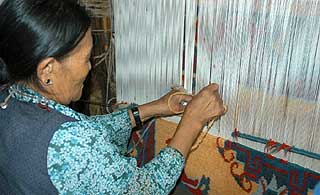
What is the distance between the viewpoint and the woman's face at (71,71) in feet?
2.77

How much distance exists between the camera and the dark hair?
77 cm

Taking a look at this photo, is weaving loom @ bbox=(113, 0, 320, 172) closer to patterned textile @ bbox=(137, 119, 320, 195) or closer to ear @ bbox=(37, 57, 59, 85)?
patterned textile @ bbox=(137, 119, 320, 195)

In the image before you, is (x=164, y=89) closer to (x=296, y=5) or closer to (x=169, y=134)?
(x=169, y=134)

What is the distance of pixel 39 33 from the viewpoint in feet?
2.53

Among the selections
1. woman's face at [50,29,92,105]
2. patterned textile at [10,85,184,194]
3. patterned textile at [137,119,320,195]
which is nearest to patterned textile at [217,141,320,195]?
patterned textile at [137,119,320,195]

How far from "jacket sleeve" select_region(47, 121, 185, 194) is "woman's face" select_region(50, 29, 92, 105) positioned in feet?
0.38

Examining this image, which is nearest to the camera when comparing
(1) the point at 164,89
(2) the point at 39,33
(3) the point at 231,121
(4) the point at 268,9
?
(2) the point at 39,33

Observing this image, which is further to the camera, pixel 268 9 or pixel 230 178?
pixel 230 178

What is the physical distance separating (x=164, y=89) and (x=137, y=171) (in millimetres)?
396

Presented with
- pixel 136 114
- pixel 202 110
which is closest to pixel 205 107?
pixel 202 110

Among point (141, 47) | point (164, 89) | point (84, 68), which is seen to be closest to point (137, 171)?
point (84, 68)

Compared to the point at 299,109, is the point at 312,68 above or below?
above

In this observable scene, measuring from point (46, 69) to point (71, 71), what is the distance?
0.07m

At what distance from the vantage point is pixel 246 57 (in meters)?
0.98
